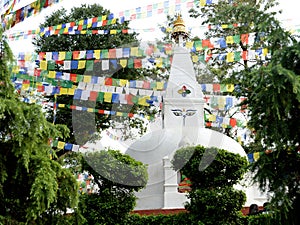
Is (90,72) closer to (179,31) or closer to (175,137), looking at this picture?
(179,31)

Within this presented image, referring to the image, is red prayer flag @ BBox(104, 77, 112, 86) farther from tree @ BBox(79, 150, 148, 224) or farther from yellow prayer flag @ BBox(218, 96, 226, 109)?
yellow prayer flag @ BBox(218, 96, 226, 109)

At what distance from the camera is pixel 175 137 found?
53.1ft

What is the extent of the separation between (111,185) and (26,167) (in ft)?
14.7

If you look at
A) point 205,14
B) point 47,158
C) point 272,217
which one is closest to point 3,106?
point 47,158

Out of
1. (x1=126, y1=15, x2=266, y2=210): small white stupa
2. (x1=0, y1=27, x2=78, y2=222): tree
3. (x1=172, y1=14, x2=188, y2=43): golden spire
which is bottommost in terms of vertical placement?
Result: (x1=0, y1=27, x2=78, y2=222): tree

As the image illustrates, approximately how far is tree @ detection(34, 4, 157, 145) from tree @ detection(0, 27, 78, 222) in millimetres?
12164

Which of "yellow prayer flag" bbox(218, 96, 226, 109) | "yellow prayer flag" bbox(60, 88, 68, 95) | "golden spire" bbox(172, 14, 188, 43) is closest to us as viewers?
"yellow prayer flag" bbox(60, 88, 68, 95)

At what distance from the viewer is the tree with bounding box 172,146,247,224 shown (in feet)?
33.5

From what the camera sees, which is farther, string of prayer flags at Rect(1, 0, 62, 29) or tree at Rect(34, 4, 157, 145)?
tree at Rect(34, 4, 157, 145)

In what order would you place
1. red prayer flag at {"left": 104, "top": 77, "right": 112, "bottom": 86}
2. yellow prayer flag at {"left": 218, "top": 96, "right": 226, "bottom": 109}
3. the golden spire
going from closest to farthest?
1. red prayer flag at {"left": 104, "top": 77, "right": 112, "bottom": 86}
2. yellow prayer flag at {"left": 218, "top": 96, "right": 226, "bottom": 109}
3. the golden spire

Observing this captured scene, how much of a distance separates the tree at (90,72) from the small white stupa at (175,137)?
3.36m

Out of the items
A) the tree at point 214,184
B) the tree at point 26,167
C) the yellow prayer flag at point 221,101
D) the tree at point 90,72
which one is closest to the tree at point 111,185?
the tree at point 214,184

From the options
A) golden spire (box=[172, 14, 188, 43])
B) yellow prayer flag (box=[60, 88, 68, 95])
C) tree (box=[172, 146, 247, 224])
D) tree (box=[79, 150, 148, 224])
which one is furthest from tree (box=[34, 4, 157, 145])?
tree (box=[172, 146, 247, 224])

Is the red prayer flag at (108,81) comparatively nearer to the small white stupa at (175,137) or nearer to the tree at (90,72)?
the small white stupa at (175,137)
